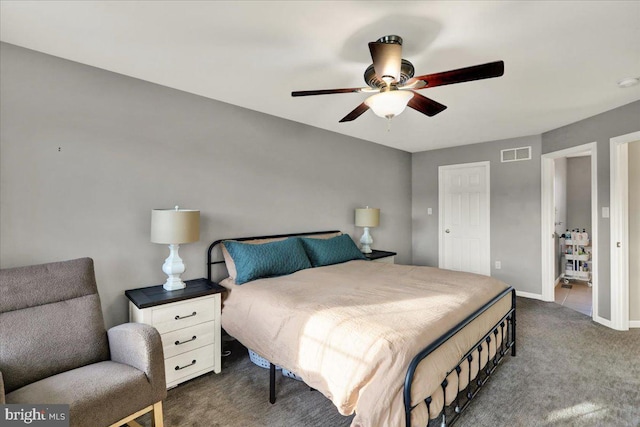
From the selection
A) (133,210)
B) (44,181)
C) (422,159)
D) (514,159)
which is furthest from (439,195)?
(44,181)

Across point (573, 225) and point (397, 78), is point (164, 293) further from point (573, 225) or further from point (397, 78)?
point (573, 225)

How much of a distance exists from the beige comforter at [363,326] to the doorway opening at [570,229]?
91.0 inches

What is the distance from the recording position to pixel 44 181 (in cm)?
222

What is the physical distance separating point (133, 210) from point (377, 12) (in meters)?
2.34

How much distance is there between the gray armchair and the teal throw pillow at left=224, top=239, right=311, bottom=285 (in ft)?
3.53

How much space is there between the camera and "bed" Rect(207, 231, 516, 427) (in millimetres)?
1506

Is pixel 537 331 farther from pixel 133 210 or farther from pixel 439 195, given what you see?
pixel 133 210

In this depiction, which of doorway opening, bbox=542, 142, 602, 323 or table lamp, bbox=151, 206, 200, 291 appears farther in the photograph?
doorway opening, bbox=542, 142, 602, 323

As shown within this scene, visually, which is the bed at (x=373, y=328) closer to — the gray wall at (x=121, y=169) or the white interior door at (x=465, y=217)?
the gray wall at (x=121, y=169)

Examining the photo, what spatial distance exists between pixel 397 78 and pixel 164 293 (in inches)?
90.5

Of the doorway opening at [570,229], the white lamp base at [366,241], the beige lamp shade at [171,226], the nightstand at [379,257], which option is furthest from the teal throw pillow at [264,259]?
the doorway opening at [570,229]

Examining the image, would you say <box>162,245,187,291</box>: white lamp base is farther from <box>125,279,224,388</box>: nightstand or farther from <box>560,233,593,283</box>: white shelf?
<box>560,233,593,283</box>: white shelf

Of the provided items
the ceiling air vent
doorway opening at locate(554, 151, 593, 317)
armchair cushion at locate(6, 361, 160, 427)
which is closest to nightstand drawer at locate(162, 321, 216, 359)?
armchair cushion at locate(6, 361, 160, 427)

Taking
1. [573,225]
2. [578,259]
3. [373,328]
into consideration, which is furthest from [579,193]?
[373,328]
